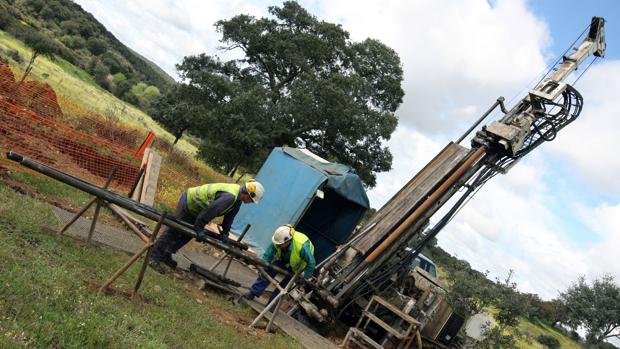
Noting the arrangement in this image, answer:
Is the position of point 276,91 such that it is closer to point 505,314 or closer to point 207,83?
point 207,83

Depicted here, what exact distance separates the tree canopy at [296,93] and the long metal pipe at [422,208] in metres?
9.41

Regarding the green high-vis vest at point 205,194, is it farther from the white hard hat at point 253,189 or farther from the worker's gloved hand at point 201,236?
the worker's gloved hand at point 201,236

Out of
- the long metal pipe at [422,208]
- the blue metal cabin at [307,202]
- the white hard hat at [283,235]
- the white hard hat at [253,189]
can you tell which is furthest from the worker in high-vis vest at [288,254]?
the blue metal cabin at [307,202]

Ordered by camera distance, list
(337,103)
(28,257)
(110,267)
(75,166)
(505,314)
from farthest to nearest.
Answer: (337,103) < (505,314) < (75,166) < (110,267) < (28,257)

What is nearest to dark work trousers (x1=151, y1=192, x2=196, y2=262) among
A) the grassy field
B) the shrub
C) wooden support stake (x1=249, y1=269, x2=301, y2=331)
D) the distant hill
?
wooden support stake (x1=249, y1=269, x2=301, y2=331)

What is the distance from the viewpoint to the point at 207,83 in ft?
67.5

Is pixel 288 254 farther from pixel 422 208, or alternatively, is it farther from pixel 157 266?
pixel 422 208

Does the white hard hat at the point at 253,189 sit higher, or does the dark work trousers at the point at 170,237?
the white hard hat at the point at 253,189

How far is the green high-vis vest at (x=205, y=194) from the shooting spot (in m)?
7.34

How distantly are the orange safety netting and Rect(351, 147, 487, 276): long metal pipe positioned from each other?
5.43 m

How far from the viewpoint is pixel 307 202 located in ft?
41.2

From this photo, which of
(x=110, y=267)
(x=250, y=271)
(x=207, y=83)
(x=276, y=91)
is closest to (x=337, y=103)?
(x=276, y=91)

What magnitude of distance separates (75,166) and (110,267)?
6436 mm

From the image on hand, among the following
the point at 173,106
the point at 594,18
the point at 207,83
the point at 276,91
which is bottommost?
the point at 173,106
